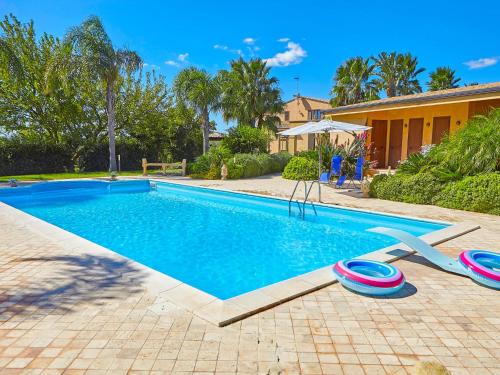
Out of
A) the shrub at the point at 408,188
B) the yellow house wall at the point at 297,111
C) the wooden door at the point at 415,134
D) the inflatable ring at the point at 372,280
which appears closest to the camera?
the inflatable ring at the point at 372,280

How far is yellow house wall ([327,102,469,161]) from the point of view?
46.5 ft

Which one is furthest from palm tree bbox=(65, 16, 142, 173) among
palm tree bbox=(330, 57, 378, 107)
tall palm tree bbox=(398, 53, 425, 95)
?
tall palm tree bbox=(398, 53, 425, 95)

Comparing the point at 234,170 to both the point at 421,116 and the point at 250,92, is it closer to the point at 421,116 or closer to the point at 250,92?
the point at 421,116

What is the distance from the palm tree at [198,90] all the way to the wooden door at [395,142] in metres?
10.7

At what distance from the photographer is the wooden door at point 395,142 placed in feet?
55.5

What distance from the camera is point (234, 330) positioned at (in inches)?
118

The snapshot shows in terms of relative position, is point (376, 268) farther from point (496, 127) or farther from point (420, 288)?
point (496, 127)

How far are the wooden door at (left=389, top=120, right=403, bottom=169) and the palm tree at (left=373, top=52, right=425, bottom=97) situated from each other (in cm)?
1615

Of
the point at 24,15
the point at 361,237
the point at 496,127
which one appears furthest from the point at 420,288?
the point at 24,15

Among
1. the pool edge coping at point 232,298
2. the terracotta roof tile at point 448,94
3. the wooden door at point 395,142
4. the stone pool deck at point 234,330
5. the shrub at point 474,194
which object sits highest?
the terracotta roof tile at point 448,94

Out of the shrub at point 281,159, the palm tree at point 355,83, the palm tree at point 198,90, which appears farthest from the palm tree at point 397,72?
the palm tree at point 198,90

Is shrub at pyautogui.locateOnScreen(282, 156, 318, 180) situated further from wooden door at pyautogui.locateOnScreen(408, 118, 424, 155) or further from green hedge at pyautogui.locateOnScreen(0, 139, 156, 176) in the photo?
green hedge at pyautogui.locateOnScreen(0, 139, 156, 176)

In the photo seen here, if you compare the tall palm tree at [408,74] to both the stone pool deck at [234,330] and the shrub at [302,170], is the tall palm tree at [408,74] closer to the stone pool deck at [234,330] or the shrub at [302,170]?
the shrub at [302,170]

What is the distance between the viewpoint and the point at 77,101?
21.3 metres
